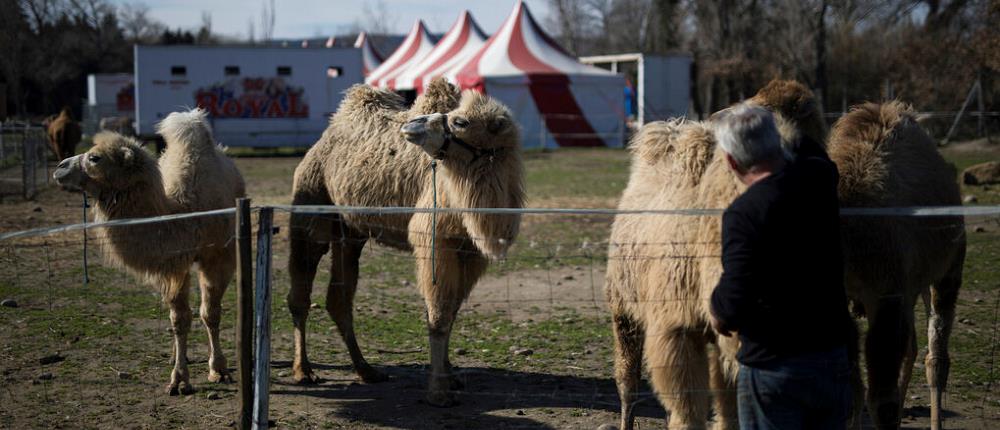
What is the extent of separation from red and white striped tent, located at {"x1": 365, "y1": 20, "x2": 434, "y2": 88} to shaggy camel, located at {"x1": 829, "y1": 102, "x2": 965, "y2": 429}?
29223 mm

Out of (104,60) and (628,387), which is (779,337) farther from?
(104,60)

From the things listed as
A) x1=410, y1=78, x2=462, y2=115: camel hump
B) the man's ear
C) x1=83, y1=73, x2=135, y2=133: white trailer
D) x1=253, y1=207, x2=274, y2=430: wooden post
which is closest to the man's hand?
the man's ear

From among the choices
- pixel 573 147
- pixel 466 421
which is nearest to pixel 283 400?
pixel 466 421

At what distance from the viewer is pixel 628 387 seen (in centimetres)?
A: 479

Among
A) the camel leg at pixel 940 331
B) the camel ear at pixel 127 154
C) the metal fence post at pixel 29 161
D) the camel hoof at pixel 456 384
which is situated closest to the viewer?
the camel leg at pixel 940 331

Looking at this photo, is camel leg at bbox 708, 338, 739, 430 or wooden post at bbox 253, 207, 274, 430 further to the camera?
wooden post at bbox 253, 207, 274, 430

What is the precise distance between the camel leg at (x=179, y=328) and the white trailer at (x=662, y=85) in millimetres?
26407

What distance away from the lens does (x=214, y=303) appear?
6.31 meters

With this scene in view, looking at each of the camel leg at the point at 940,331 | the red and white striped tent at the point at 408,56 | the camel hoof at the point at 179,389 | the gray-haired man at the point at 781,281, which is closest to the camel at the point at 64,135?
the red and white striped tent at the point at 408,56

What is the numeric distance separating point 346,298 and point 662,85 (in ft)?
88.8

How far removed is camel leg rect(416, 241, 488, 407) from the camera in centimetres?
566

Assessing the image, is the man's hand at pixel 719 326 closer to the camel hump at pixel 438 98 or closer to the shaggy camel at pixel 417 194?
the shaggy camel at pixel 417 194

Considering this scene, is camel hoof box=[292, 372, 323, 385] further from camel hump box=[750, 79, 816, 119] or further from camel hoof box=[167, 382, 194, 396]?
camel hump box=[750, 79, 816, 119]

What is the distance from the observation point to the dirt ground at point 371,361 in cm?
546
